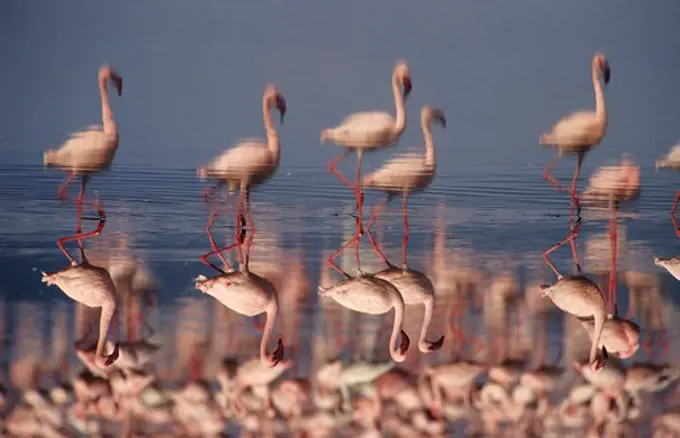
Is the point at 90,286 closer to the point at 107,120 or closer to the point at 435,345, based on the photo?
the point at 435,345

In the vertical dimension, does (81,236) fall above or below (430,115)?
below

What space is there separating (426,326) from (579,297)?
75cm

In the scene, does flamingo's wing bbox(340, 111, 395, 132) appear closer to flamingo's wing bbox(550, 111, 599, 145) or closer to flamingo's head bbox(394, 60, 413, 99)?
flamingo's head bbox(394, 60, 413, 99)

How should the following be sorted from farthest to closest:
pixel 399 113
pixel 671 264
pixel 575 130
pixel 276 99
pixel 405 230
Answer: pixel 399 113, pixel 575 130, pixel 276 99, pixel 405 230, pixel 671 264

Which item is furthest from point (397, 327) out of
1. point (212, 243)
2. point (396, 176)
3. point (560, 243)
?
point (396, 176)

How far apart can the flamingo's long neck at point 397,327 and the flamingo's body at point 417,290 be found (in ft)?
0.30

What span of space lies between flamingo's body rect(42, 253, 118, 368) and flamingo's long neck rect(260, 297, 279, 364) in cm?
58

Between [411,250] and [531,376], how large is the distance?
244 centimetres

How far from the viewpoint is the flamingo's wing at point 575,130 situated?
32.3 feet

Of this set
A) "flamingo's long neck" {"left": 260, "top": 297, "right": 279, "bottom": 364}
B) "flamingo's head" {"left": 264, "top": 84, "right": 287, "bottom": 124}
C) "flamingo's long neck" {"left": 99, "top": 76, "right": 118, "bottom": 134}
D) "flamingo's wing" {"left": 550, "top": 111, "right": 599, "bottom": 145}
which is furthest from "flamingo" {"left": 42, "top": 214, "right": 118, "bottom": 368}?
"flamingo's wing" {"left": 550, "top": 111, "right": 599, "bottom": 145}

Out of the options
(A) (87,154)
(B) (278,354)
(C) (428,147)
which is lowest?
(B) (278,354)

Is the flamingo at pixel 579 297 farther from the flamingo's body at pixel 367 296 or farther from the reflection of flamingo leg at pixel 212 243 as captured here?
the reflection of flamingo leg at pixel 212 243

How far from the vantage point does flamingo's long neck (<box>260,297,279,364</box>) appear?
4855 mm

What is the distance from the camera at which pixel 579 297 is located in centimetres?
583
